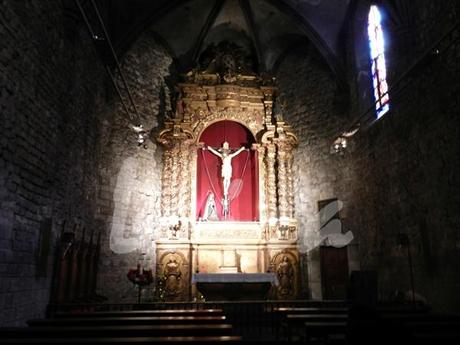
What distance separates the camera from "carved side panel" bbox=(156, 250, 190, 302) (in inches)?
441

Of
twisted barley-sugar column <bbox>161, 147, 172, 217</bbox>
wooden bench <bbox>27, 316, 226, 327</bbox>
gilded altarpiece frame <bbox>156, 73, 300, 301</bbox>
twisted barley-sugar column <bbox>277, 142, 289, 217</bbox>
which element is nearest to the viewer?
wooden bench <bbox>27, 316, 226, 327</bbox>

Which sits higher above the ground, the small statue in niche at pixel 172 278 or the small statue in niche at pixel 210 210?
the small statue in niche at pixel 210 210

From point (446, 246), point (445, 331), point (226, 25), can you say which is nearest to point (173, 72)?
point (226, 25)

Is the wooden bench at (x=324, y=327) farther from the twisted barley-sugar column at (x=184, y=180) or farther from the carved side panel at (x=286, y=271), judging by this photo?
the twisted barley-sugar column at (x=184, y=180)

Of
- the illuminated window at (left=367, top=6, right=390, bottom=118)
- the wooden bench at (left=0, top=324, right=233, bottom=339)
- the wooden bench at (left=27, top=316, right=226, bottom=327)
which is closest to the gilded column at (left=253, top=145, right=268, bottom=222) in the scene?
the illuminated window at (left=367, top=6, right=390, bottom=118)

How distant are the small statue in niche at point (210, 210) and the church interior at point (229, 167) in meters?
0.07

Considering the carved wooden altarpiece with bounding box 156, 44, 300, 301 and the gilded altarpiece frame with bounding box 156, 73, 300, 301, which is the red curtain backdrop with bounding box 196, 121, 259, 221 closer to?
the carved wooden altarpiece with bounding box 156, 44, 300, 301

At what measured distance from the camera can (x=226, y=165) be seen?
42.7 ft

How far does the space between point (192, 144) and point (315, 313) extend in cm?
805

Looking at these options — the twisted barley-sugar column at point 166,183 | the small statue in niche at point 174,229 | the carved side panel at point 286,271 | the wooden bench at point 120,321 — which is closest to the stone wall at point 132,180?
the twisted barley-sugar column at point 166,183

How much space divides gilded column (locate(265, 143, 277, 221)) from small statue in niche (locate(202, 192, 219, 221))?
1.71 m

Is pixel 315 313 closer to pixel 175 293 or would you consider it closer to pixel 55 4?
pixel 175 293

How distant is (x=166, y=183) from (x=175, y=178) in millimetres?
325

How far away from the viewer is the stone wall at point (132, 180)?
37.0ft
